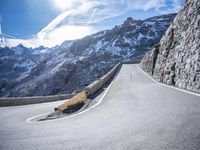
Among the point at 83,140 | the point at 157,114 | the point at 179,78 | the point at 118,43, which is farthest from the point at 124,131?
the point at 118,43

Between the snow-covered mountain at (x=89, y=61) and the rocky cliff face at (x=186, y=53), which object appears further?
the snow-covered mountain at (x=89, y=61)

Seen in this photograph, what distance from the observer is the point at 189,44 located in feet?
63.2

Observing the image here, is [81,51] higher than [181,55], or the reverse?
[81,51]

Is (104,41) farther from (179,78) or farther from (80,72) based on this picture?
(179,78)

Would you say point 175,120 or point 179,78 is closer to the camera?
point 175,120

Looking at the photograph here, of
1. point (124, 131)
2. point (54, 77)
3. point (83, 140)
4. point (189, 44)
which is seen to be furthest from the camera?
point (54, 77)

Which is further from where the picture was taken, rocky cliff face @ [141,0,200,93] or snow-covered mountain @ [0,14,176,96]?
snow-covered mountain @ [0,14,176,96]

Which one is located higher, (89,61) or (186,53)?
(89,61)

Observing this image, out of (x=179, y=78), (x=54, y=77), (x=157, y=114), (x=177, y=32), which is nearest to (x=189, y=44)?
(x=179, y=78)

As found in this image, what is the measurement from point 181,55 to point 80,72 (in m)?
77.2

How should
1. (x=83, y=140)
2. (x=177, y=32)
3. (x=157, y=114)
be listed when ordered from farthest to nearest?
1. (x=177, y=32)
2. (x=157, y=114)
3. (x=83, y=140)

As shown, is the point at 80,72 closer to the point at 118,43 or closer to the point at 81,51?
the point at 118,43

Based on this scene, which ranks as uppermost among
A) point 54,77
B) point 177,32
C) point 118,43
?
point 118,43

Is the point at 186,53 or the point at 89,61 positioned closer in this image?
the point at 186,53
